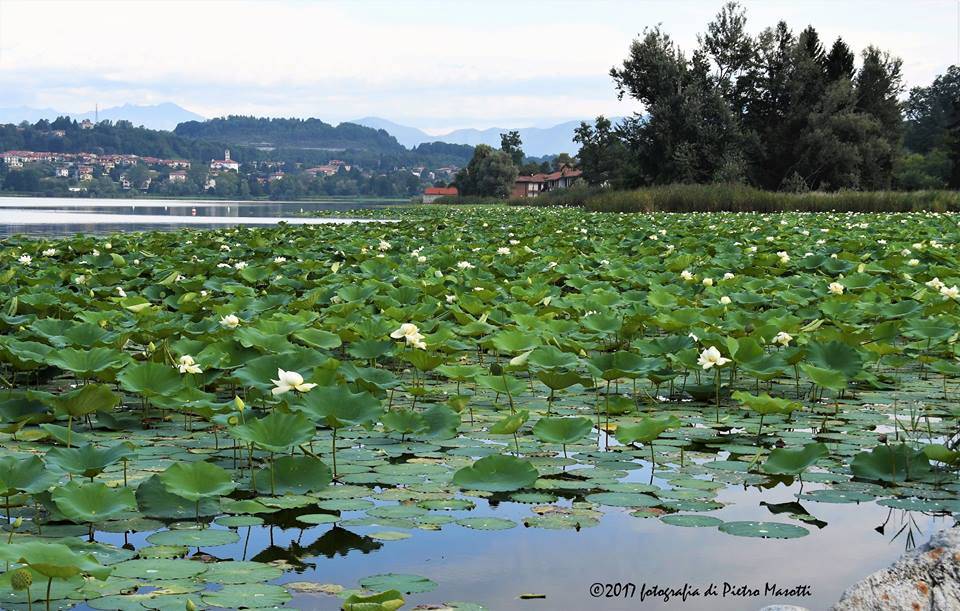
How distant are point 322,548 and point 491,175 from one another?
76.1 m

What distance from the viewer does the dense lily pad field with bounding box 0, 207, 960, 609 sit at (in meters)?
2.52

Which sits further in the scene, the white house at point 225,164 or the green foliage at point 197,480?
the white house at point 225,164

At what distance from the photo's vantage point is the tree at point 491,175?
77875 millimetres

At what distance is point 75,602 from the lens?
2.14 metres

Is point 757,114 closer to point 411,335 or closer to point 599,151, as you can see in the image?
point 599,151

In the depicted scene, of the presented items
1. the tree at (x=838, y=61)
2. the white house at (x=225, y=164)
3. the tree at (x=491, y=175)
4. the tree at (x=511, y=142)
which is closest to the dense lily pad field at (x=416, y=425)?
the tree at (x=838, y=61)

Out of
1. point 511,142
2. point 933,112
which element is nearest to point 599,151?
point 933,112

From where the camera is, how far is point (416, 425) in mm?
3561

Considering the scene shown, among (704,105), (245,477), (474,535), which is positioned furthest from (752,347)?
(704,105)

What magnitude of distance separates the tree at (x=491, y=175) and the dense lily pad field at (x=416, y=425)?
71.4m

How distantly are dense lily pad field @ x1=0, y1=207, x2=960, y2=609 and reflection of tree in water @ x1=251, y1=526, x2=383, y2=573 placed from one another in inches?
0.6

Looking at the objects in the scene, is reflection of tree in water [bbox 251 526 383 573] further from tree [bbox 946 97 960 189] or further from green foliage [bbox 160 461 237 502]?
tree [bbox 946 97 960 189]

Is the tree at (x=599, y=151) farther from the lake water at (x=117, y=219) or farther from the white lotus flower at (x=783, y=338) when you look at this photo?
the white lotus flower at (x=783, y=338)

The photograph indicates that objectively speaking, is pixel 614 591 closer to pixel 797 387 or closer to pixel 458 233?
pixel 797 387
